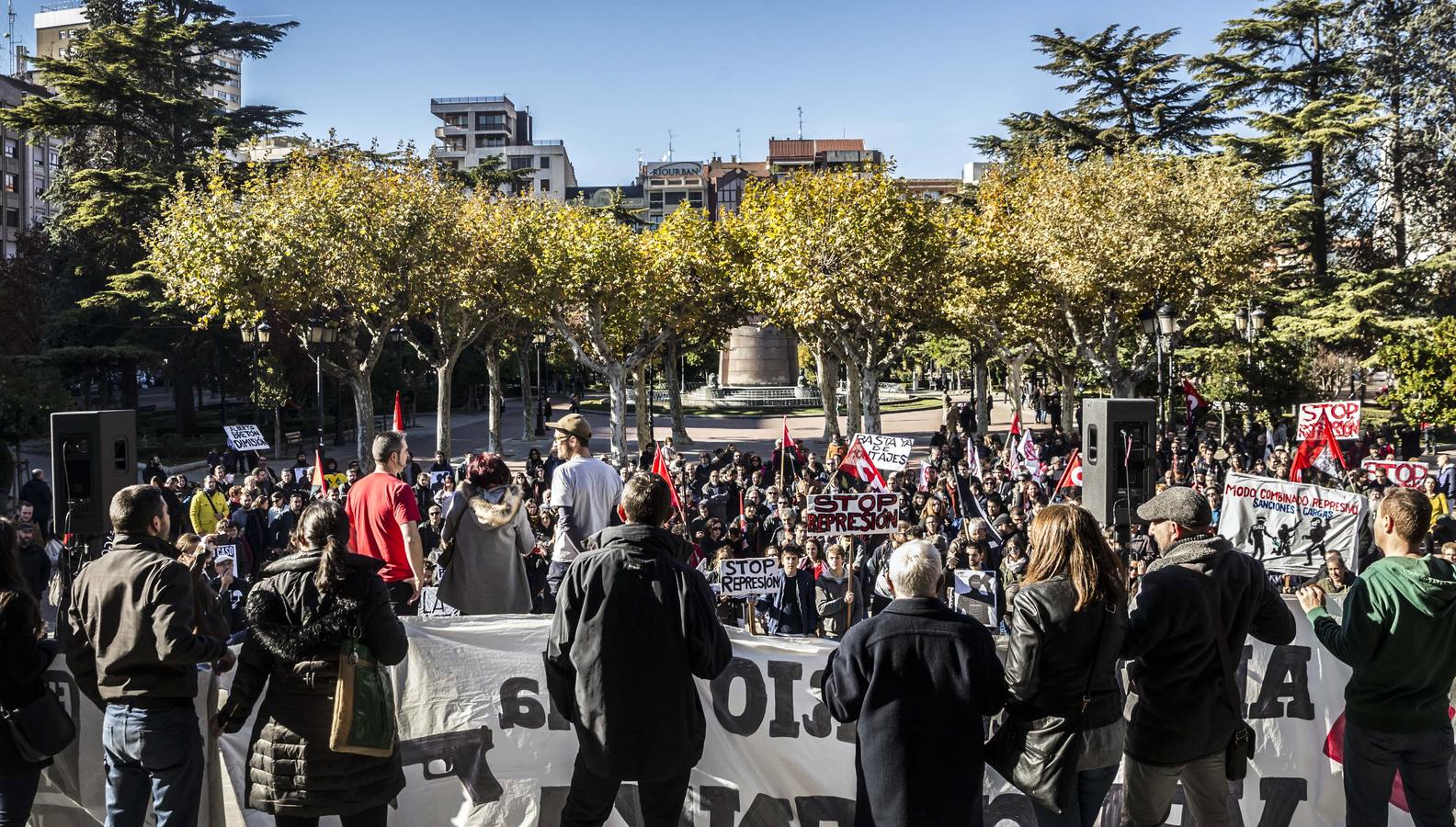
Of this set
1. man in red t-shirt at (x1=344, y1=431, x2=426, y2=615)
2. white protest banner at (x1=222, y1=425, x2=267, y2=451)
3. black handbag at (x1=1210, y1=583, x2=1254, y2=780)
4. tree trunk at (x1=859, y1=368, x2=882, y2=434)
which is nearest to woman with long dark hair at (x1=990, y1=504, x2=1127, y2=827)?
black handbag at (x1=1210, y1=583, x2=1254, y2=780)

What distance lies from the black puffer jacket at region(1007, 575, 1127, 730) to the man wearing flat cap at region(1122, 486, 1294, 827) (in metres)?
0.26

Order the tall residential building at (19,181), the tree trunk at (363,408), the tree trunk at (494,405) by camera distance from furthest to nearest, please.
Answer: the tall residential building at (19,181)
the tree trunk at (494,405)
the tree trunk at (363,408)

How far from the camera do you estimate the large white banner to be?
5.18m

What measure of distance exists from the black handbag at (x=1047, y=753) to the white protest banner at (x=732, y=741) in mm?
1243

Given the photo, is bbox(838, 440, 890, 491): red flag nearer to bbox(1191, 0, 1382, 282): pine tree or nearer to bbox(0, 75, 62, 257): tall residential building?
bbox(1191, 0, 1382, 282): pine tree

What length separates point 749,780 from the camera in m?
5.20

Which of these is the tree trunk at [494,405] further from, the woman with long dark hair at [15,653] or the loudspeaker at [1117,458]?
the woman with long dark hair at [15,653]

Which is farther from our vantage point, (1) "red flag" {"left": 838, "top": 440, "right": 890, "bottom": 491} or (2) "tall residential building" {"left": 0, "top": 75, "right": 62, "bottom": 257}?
(2) "tall residential building" {"left": 0, "top": 75, "right": 62, "bottom": 257}

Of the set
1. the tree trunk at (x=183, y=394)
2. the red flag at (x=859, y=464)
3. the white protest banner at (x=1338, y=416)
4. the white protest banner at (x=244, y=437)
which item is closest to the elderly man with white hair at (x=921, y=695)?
the red flag at (x=859, y=464)

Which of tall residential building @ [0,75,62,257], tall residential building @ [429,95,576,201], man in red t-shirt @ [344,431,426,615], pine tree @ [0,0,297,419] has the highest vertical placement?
tall residential building @ [429,95,576,201]

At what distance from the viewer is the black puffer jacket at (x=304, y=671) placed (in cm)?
397

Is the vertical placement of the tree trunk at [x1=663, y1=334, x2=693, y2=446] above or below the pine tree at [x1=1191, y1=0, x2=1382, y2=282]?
below

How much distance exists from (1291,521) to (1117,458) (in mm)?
5969

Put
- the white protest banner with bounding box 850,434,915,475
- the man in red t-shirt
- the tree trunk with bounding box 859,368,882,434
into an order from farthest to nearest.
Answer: the tree trunk with bounding box 859,368,882,434
the white protest banner with bounding box 850,434,915,475
the man in red t-shirt
